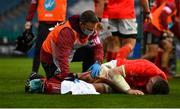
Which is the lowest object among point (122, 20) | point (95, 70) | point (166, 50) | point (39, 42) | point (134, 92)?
point (166, 50)

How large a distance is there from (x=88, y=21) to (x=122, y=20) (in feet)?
10.5

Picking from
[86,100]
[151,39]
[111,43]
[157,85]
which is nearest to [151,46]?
[151,39]

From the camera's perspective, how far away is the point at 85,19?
8.62 meters

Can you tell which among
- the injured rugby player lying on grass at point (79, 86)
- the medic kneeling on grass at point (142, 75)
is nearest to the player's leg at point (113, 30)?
the injured rugby player lying on grass at point (79, 86)

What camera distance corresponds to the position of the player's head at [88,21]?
8.55 m

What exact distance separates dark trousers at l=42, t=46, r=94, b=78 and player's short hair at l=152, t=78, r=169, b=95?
1309 mm

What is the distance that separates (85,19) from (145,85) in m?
1.09

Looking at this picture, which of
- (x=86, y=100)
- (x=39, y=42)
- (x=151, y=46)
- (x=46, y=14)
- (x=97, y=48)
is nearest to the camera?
(x=86, y=100)

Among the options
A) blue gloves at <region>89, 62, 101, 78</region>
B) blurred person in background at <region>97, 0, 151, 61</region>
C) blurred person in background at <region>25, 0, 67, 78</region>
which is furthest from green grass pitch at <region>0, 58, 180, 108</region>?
blurred person in background at <region>97, 0, 151, 61</region>

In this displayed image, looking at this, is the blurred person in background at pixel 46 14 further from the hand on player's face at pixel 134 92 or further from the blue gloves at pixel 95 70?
the hand on player's face at pixel 134 92

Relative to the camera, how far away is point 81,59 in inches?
391

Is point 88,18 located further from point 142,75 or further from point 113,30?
point 113,30

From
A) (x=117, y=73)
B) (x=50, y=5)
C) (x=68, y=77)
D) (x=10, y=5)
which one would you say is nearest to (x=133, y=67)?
(x=117, y=73)

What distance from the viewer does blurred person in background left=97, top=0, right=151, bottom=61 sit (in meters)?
11.7
